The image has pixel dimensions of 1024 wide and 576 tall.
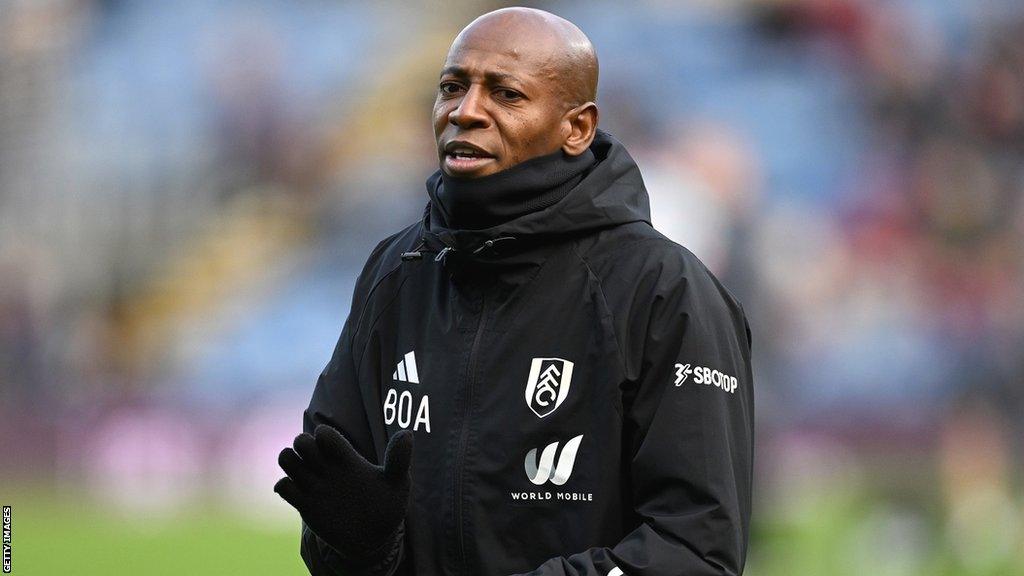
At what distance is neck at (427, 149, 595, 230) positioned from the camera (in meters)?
2.26

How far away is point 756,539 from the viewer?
257 inches

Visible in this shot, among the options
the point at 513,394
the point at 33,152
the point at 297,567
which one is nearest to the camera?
the point at 513,394

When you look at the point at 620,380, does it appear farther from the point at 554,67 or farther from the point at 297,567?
the point at 297,567

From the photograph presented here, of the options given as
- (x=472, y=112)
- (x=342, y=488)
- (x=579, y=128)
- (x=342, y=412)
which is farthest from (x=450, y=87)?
(x=342, y=488)

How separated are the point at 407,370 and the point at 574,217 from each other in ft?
1.19

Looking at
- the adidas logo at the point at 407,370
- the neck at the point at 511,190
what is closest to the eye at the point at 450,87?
the neck at the point at 511,190

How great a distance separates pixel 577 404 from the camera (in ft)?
7.19

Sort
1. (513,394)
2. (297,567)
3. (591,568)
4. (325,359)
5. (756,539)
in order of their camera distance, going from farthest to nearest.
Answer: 1. (325,359)
2. (297,567)
3. (756,539)
4. (513,394)
5. (591,568)

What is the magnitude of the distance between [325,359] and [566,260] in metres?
8.23

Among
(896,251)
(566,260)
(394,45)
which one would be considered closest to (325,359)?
(394,45)

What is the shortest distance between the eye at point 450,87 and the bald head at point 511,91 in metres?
0.02

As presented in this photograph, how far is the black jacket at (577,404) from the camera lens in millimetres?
2129

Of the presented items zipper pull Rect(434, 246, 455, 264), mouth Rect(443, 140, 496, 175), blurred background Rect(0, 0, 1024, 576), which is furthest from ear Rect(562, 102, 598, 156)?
blurred background Rect(0, 0, 1024, 576)

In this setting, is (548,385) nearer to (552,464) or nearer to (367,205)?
(552,464)
